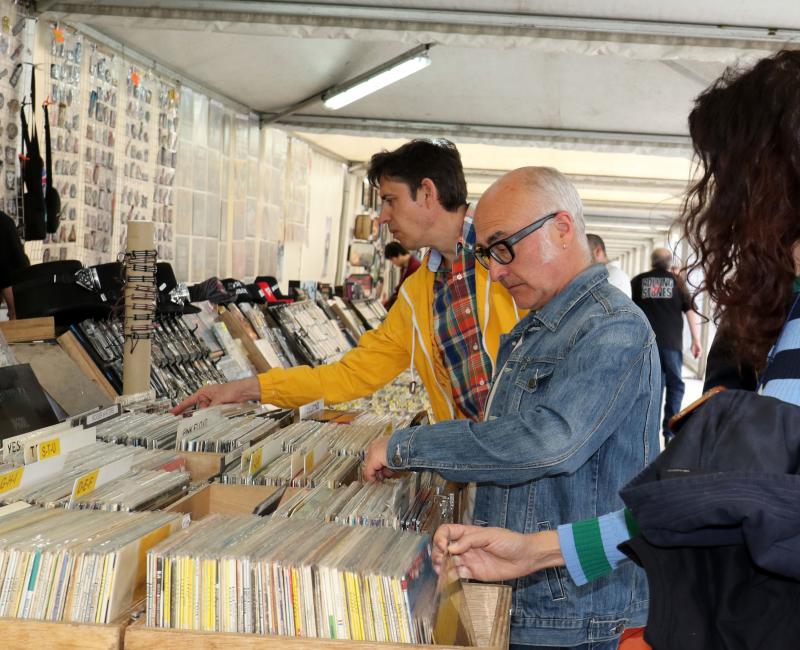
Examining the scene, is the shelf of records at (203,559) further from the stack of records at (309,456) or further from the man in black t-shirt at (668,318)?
the man in black t-shirt at (668,318)

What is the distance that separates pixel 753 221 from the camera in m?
1.16

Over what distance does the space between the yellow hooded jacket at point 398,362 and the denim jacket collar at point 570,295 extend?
0.74 meters

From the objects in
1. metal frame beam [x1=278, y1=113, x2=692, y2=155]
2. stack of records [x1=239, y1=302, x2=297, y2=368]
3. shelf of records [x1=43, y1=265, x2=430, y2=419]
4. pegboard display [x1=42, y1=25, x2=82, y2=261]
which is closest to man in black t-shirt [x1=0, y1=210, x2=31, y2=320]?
pegboard display [x1=42, y1=25, x2=82, y2=261]

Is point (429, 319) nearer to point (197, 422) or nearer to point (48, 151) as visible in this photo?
point (197, 422)

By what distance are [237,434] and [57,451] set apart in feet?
1.67

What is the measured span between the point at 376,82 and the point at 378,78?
0.18 ft

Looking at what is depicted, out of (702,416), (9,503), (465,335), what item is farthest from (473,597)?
(465,335)

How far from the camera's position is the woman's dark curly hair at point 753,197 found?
45.1 inches

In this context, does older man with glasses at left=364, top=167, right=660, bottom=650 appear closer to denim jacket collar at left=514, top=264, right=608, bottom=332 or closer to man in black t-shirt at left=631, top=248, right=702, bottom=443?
denim jacket collar at left=514, top=264, right=608, bottom=332

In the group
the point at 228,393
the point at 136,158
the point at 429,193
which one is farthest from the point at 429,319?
the point at 136,158

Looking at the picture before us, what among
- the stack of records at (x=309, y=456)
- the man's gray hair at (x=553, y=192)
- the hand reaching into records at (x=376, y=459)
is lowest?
the stack of records at (x=309, y=456)

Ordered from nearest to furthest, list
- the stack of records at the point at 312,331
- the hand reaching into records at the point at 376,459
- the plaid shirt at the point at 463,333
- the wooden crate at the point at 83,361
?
the hand reaching into records at the point at 376,459 → the plaid shirt at the point at 463,333 → the wooden crate at the point at 83,361 → the stack of records at the point at 312,331

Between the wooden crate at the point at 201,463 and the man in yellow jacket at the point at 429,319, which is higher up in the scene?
the man in yellow jacket at the point at 429,319

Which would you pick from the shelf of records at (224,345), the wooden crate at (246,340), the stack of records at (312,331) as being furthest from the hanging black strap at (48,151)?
the stack of records at (312,331)
